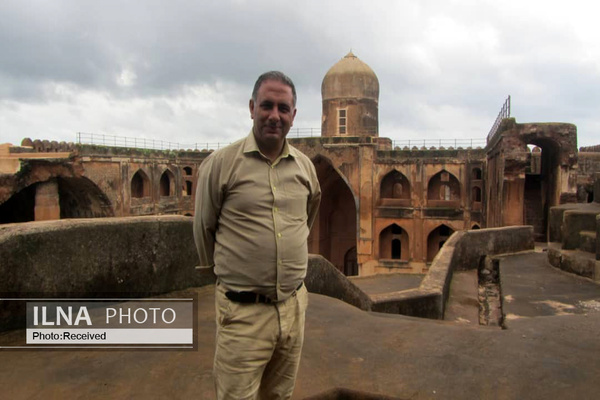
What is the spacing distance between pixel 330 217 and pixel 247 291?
22860 millimetres

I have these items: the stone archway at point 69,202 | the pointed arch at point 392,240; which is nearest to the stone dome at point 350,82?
the pointed arch at point 392,240

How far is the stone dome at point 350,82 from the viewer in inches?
918

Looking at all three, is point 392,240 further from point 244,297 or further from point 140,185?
point 244,297

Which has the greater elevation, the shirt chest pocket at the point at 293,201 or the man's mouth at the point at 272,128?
the man's mouth at the point at 272,128

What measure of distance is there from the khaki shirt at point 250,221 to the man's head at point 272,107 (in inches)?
2.6

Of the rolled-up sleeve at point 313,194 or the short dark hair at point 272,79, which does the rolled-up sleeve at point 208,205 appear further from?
the rolled-up sleeve at point 313,194

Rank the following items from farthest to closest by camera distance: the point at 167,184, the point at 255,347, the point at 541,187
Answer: the point at 167,184
the point at 541,187
the point at 255,347

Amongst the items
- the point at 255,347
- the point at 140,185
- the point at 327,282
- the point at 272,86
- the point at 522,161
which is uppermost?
the point at 522,161

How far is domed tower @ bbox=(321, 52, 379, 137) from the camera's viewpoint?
23281mm

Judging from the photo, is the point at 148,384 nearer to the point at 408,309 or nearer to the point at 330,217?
the point at 408,309

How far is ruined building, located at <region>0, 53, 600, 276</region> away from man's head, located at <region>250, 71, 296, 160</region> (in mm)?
13788

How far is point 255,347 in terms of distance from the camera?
172cm

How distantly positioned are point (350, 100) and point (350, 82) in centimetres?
90

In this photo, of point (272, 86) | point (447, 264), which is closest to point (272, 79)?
point (272, 86)
